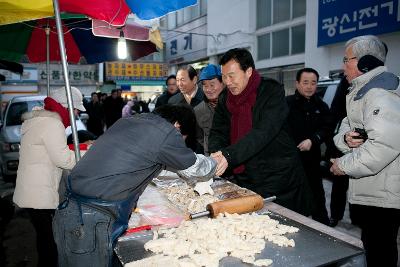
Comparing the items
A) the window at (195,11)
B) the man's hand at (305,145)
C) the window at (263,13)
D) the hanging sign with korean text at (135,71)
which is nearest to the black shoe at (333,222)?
the man's hand at (305,145)

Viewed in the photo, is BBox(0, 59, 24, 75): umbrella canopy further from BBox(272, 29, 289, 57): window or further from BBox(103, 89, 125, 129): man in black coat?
BBox(272, 29, 289, 57): window

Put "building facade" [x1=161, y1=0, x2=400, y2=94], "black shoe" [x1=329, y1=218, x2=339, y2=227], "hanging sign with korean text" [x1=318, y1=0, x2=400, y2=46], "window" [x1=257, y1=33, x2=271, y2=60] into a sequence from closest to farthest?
"black shoe" [x1=329, y1=218, x2=339, y2=227], "hanging sign with korean text" [x1=318, y1=0, x2=400, y2=46], "building facade" [x1=161, y1=0, x2=400, y2=94], "window" [x1=257, y1=33, x2=271, y2=60]

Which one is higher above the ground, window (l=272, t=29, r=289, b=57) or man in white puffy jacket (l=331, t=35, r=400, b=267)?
window (l=272, t=29, r=289, b=57)

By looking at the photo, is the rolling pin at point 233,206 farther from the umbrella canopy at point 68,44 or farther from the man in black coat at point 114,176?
the umbrella canopy at point 68,44

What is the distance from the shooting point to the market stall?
159 centimetres

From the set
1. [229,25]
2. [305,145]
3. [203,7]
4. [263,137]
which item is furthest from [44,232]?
[203,7]

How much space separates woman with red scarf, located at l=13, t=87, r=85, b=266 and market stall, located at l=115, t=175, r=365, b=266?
99 cm

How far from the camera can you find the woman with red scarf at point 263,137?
258 centimetres

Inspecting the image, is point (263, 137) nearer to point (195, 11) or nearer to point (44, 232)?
point (44, 232)

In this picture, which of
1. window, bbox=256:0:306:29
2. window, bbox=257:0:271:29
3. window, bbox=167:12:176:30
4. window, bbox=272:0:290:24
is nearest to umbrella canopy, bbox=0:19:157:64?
window, bbox=256:0:306:29

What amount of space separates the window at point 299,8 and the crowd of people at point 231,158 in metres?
10.3

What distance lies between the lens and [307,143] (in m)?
4.04

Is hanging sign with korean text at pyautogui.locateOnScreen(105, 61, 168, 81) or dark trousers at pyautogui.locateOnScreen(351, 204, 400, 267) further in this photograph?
hanging sign with korean text at pyautogui.locateOnScreen(105, 61, 168, 81)

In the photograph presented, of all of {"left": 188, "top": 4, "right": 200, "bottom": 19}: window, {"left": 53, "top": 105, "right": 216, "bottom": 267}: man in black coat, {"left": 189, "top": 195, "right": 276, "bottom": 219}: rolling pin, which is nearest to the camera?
{"left": 53, "top": 105, "right": 216, "bottom": 267}: man in black coat
